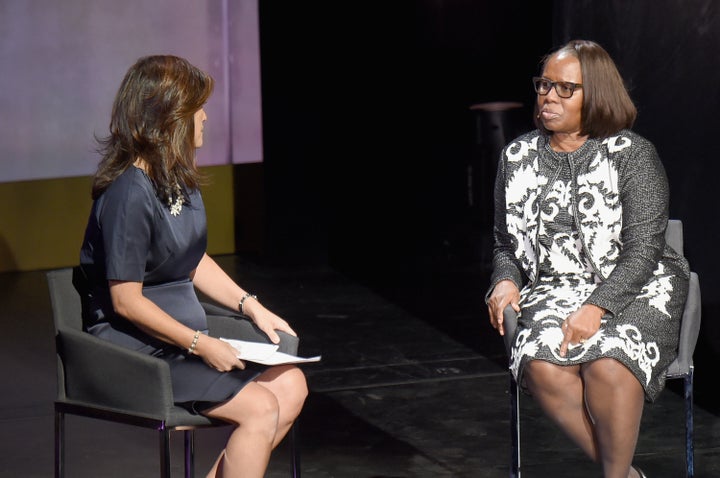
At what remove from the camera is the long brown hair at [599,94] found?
3357 mm

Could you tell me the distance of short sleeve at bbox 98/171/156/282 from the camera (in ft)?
9.32

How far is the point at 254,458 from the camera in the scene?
290 cm

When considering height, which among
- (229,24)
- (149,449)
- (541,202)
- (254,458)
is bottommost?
(149,449)

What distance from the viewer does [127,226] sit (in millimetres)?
2850

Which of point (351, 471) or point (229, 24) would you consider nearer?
point (351, 471)

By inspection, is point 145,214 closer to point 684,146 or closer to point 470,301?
point 684,146

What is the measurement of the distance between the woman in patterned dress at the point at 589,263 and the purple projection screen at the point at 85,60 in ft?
14.6

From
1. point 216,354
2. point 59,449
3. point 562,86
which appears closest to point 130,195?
point 216,354

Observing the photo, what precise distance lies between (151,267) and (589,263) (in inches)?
47.8

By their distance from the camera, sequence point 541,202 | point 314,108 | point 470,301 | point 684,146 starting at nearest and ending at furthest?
point 541,202, point 684,146, point 470,301, point 314,108

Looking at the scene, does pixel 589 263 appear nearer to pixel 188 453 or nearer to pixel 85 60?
pixel 188 453

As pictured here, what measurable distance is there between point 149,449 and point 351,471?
0.74 metres

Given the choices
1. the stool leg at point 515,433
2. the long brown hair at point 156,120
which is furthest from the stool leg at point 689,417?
the long brown hair at point 156,120

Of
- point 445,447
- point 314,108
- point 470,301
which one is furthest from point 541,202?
point 314,108
